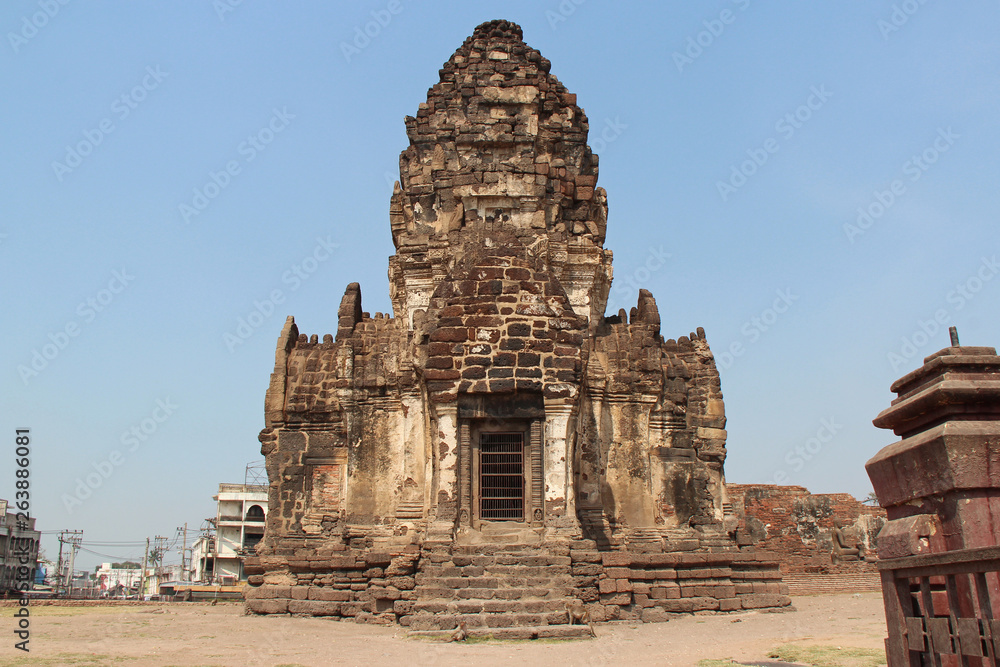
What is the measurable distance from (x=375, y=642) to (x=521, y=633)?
6.25 ft

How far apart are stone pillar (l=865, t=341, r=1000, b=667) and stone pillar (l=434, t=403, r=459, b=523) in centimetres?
942

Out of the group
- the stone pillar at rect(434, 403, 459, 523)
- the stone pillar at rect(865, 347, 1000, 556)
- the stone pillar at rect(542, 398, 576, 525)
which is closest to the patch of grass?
the stone pillar at rect(865, 347, 1000, 556)

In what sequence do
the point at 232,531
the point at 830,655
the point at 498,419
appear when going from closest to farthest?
1. the point at 830,655
2. the point at 498,419
3. the point at 232,531

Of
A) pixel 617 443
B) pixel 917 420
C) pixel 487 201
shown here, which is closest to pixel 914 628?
pixel 917 420

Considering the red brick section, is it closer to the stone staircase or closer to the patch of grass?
the stone staircase

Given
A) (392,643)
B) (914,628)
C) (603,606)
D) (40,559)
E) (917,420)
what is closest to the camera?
(914,628)

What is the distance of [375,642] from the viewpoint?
10844 mm

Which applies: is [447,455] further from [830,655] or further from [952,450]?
[952,450]

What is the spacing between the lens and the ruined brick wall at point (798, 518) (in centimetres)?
2795

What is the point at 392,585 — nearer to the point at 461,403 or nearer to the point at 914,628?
the point at 461,403

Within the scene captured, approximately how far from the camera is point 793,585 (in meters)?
22.8

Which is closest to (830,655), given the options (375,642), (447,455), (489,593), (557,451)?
(489,593)

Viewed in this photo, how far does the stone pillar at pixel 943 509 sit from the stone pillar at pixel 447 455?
9.42 m

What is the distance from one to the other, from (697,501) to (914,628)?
41.0ft
